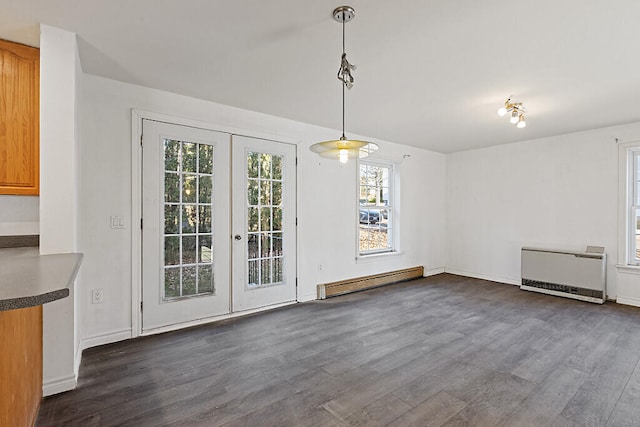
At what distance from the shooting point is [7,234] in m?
2.39

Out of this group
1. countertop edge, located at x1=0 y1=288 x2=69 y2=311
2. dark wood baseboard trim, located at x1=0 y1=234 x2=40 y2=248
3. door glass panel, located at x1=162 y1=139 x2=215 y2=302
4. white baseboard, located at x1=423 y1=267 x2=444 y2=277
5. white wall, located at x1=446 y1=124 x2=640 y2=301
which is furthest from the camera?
white baseboard, located at x1=423 y1=267 x2=444 y2=277

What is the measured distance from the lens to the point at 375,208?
18.7 feet

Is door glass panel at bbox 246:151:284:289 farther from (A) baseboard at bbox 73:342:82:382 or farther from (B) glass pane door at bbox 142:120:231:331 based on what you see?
(A) baseboard at bbox 73:342:82:382

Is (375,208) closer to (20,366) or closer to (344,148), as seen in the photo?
(344,148)

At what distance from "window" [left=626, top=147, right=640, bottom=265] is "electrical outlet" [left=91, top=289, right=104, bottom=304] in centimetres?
657

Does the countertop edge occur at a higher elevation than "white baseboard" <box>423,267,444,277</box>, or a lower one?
higher

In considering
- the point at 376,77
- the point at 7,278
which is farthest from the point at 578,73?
the point at 7,278

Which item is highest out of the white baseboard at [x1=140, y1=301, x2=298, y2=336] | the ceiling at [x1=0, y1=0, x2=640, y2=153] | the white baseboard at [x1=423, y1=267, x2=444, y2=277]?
the ceiling at [x1=0, y1=0, x2=640, y2=153]

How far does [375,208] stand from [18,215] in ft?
15.1

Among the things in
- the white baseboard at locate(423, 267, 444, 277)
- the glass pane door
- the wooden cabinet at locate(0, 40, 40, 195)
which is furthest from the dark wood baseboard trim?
the white baseboard at locate(423, 267, 444, 277)

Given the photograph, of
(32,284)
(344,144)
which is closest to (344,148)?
(344,144)

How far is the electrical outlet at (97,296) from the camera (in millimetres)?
3000

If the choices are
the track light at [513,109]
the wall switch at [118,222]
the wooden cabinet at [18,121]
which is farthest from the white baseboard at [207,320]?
the track light at [513,109]

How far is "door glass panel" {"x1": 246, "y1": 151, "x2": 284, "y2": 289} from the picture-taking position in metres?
4.01
